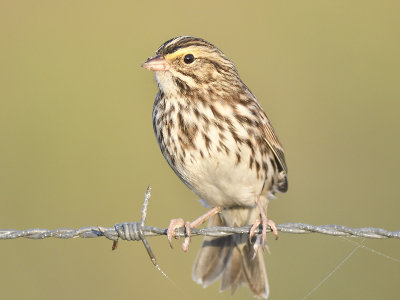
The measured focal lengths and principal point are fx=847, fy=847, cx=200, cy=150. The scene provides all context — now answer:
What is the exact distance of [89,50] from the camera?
11.5m

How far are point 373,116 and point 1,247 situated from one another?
4725 millimetres

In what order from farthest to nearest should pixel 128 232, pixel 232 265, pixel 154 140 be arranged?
pixel 154 140 → pixel 232 265 → pixel 128 232

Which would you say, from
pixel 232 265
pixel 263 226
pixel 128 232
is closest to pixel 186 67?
pixel 263 226

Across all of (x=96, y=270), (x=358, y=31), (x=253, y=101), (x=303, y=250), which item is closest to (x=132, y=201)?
(x=96, y=270)

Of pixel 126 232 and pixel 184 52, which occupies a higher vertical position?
pixel 184 52

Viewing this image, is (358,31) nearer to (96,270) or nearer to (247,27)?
(247,27)

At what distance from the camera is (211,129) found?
5863 millimetres

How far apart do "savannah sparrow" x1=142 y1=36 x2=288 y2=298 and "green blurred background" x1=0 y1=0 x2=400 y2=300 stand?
755 mm

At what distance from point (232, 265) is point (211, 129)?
1.43 m

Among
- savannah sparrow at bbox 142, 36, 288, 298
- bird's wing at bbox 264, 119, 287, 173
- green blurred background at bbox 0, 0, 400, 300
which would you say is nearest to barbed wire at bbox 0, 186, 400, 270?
savannah sparrow at bbox 142, 36, 288, 298

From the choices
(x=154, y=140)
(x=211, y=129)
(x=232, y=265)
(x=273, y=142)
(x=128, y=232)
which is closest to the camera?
(x=128, y=232)

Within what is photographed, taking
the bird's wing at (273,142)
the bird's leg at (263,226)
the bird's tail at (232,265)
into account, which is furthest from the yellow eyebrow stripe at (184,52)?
the bird's tail at (232,265)

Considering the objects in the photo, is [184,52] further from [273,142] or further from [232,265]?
[232,265]

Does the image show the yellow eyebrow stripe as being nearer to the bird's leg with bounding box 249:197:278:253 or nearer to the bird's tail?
the bird's leg with bounding box 249:197:278:253
